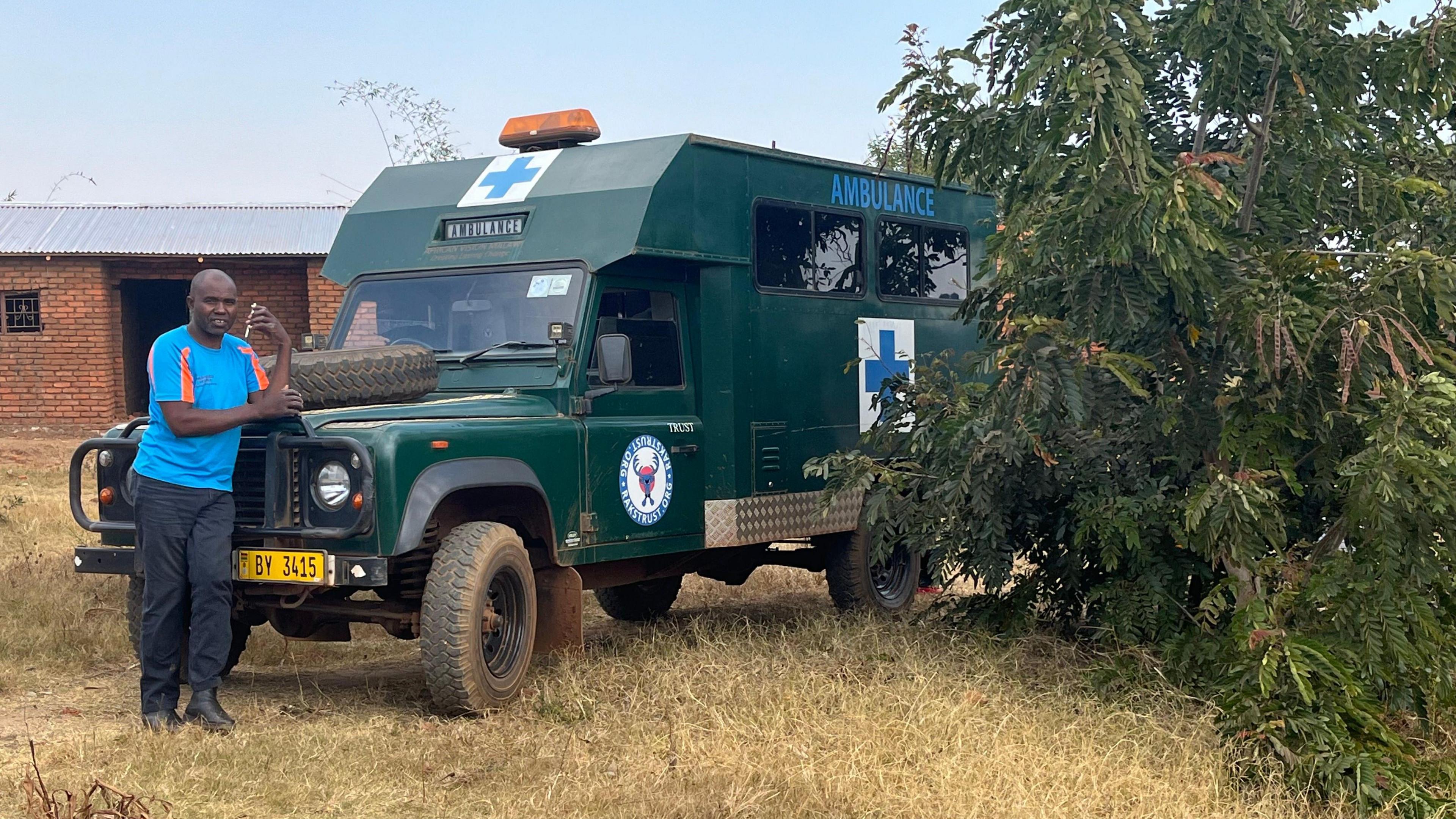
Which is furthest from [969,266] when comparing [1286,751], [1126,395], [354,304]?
[1286,751]

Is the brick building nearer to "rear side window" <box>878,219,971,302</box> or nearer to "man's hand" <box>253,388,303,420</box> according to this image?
"rear side window" <box>878,219,971,302</box>

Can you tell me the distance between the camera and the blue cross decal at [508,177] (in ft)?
26.2

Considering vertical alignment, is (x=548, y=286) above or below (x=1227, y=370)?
above

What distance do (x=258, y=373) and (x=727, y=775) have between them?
103 inches

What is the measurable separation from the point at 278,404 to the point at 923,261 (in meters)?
4.93

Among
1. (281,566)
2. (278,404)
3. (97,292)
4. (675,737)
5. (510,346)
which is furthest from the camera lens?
(97,292)

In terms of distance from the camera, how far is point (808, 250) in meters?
8.75

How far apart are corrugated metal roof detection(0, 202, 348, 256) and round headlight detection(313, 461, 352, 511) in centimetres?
1280

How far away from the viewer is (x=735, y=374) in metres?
8.07

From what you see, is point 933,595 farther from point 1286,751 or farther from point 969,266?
point 1286,751

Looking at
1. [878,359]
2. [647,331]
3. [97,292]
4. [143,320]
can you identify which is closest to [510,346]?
[647,331]

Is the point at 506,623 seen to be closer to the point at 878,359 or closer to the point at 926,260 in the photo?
the point at 878,359

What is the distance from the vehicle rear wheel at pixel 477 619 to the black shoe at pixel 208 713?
81cm

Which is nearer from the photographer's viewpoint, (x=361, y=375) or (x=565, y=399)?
(x=361, y=375)
